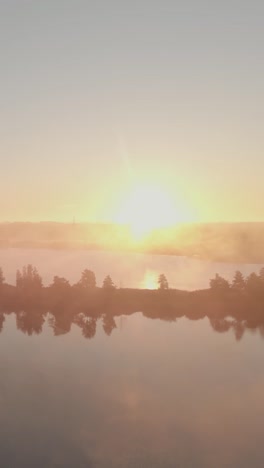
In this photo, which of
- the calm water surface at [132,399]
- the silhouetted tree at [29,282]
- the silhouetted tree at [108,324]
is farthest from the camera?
the silhouetted tree at [29,282]

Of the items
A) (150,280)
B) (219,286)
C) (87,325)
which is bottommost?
(87,325)

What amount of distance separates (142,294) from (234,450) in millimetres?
66975

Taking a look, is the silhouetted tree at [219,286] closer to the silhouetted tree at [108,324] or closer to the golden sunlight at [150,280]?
the silhouetted tree at [108,324]

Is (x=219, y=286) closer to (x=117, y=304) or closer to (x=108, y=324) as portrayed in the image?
(x=117, y=304)

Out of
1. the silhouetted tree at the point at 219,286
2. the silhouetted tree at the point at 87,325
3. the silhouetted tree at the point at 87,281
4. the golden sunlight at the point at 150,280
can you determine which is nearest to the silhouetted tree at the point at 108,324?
the silhouetted tree at the point at 87,325

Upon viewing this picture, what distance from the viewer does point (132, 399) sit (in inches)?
2164

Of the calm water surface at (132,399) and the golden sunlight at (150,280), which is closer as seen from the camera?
the calm water surface at (132,399)

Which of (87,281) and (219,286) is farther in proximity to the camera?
(87,281)

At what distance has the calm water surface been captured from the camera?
140ft

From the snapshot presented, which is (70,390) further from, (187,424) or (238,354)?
(238,354)

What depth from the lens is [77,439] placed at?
45.2 meters

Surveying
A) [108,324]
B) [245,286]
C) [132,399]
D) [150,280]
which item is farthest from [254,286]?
[150,280]

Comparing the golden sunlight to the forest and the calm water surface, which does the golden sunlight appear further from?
the calm water surface

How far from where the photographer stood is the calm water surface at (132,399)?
42.8 m
